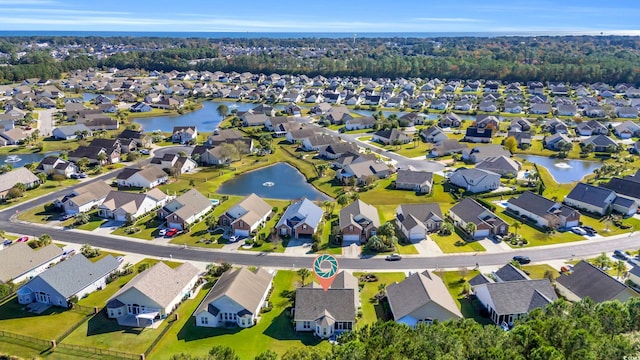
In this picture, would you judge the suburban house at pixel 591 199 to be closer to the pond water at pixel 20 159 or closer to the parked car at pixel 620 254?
the parked car at pixel 620 254

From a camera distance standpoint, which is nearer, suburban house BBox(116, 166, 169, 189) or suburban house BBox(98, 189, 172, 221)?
suburban house BBox(98, 189, 172, 221)

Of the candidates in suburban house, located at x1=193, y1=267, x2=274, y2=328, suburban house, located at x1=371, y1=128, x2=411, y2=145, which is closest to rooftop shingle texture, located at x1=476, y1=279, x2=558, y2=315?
suburban house, located at x1=193, y1=267, x2=274, y2=328

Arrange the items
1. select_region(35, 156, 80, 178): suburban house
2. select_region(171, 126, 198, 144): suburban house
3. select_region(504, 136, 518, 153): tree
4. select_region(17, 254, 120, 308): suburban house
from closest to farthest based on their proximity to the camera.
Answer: select_region(17, 254, 120, 308): suburban house < select_region(35, 156, 80, 178): suburban house < select_region(504, 136, 518, 153): tree < select_region(171, 126, 198, 144): suburban house

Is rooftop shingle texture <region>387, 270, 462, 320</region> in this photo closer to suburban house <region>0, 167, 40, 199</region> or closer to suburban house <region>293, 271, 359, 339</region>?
suburban house <region>293, 271, 359, 339</region>

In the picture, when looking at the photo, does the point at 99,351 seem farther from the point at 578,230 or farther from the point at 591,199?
the point at 591,199

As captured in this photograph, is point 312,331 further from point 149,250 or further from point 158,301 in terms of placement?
point 149,250

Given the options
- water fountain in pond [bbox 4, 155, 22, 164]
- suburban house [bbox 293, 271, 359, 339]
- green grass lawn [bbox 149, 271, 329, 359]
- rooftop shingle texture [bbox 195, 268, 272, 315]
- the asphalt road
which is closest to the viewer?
green grass lawn [bbox 149, 271, 329, 359]

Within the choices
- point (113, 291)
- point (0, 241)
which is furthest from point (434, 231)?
point (0, 241)
